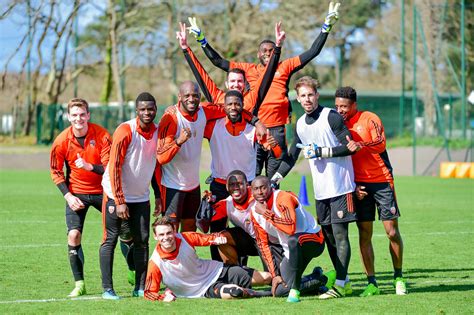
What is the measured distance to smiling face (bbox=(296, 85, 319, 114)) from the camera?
9.29m

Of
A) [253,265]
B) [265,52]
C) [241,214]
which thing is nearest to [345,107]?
[241,214]

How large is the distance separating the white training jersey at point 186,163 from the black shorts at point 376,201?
5.97 feet

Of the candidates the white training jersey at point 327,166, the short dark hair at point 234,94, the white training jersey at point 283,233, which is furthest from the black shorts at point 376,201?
the short dark hair at point 234,94

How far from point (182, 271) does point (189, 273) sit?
9cm

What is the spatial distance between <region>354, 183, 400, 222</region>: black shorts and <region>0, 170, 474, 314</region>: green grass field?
822 mm

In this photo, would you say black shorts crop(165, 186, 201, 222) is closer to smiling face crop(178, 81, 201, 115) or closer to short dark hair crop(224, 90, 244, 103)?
smiling face crop(178, 81, 201, 115)

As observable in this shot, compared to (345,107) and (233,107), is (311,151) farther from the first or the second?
(233,107)

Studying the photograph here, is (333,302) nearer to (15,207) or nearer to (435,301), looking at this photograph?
(435,301)

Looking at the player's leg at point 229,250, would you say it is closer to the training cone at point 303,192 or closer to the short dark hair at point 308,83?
the short dark hair at point 308,83

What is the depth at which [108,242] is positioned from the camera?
925 cm

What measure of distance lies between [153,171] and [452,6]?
2729 cm

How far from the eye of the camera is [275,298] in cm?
908

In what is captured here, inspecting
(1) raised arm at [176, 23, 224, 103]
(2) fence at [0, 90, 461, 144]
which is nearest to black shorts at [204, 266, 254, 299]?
(1) raised arm at [176, 23, 224, 103]

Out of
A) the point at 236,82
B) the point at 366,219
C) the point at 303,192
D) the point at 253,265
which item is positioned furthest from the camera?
the point at 303,192
